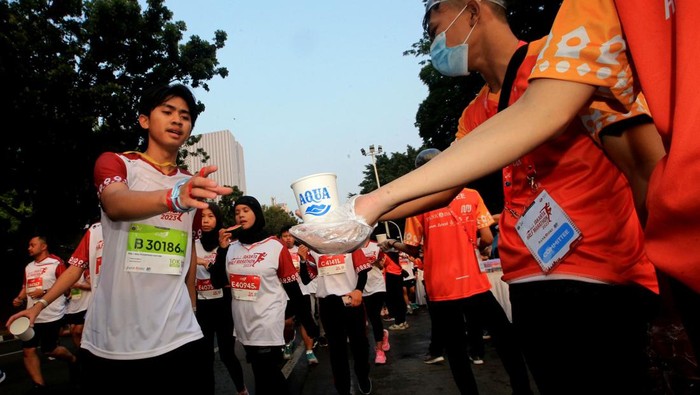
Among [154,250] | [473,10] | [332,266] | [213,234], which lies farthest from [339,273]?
[473,10]

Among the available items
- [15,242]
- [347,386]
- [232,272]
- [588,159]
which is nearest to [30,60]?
[15,242]

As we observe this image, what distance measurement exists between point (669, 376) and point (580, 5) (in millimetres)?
1057

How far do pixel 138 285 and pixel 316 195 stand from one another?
1581 millimetres

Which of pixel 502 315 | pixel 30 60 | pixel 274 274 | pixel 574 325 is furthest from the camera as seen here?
pixel 30 60

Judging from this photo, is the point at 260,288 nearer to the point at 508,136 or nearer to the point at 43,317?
the point at 508,136

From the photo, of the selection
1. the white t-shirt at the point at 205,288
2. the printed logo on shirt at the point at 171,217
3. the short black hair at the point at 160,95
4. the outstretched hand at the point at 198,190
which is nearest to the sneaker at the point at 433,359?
the white t-shirt at the point at 205,288

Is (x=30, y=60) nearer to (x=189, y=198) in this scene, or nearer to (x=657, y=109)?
(x=189, y=198)

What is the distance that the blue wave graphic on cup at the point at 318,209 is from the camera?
4.86 feet

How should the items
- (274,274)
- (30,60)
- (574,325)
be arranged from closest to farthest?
(574,325) < (274,274) < (30,60)

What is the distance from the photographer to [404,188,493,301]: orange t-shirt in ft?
14.4

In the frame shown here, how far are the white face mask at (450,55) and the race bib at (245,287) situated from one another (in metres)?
3.42

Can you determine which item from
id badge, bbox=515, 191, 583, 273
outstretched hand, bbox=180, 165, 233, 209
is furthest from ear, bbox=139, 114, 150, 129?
id badge, bbox=515, 191, 583, 273

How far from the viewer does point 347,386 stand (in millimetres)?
4957

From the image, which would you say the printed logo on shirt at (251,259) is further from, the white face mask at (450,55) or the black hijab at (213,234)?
the white face mask at (450,55)
